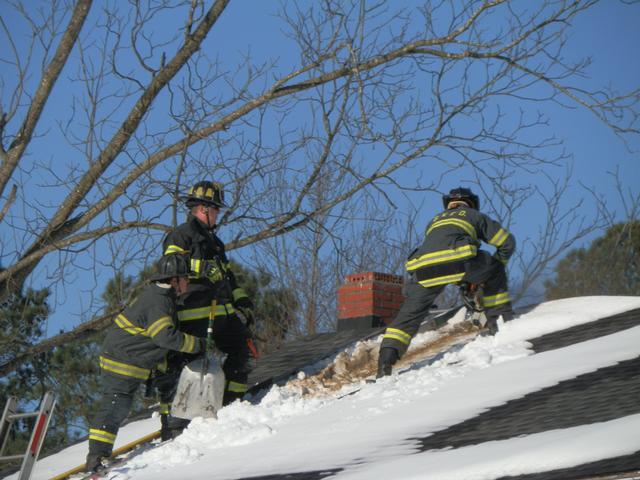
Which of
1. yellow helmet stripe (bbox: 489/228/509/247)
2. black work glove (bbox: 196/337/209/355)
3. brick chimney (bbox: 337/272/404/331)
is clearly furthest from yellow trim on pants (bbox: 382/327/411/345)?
brick chimney (bbox: 337/272/404/331)

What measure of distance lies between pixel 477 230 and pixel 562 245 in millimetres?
7475

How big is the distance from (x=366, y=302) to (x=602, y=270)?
26.4 ft

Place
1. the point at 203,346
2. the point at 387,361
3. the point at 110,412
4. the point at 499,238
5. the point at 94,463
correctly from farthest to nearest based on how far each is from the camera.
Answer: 1. the point at 499,238
2. the point at 387,361
3. the point at 203,346
4. the point at 110,412
5. the point at 94,463

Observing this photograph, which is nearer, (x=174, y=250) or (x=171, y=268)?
(x=171, y=268)

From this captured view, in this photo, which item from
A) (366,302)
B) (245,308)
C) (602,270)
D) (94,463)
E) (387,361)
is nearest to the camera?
(94,463)

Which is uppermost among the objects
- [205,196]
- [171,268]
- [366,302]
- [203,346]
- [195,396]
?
[205,196]

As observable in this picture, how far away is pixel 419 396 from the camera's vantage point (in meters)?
6.43

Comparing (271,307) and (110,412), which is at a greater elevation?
(271,307)

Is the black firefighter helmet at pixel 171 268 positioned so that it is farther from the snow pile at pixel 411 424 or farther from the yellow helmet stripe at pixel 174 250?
the snow pile at pixel 411 424

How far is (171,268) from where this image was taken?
7078 millimetres

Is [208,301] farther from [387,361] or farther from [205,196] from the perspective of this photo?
[387,361]

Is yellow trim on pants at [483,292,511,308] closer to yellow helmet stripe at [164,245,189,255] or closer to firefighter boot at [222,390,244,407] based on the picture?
firefighter boot at [222,390,244,407]

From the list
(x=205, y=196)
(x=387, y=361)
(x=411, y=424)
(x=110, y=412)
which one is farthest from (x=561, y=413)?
(x=205, y=196)

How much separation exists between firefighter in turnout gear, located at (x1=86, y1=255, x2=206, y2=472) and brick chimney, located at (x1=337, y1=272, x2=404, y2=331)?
3255mm
